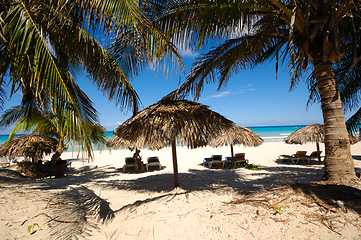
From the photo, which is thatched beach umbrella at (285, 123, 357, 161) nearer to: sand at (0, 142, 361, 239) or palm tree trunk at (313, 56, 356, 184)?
palm tree trunk at (313, 56, 356, 184)

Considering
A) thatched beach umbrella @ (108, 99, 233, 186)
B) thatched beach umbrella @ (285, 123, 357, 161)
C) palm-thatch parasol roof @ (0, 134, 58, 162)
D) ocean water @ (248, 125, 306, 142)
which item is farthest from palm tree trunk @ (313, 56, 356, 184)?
ocean water @ (248, 125, 306, 142)

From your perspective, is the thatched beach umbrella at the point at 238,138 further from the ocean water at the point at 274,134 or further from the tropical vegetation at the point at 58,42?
the ocean water at the point at 274,134

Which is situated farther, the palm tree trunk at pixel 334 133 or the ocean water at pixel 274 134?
the ocean water at pixel 274 134

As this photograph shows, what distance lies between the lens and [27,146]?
24.3ft

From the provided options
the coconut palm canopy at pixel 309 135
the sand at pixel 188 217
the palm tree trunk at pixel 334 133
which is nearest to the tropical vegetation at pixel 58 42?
the sand at pixel 188 217

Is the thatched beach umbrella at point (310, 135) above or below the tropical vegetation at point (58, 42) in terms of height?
below

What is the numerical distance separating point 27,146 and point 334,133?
35.4 ft

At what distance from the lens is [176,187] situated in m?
4.80

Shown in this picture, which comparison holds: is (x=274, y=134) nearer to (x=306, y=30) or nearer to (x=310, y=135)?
(x=310, y=135)

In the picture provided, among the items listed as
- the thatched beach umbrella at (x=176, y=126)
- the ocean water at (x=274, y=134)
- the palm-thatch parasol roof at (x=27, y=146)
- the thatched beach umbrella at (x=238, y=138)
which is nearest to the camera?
the thatched beach umbrella at (x=176, y=126)

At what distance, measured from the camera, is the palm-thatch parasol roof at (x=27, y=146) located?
24.3 feet

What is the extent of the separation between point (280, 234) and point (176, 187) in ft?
9.37

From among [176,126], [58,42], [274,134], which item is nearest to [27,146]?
[58,42]

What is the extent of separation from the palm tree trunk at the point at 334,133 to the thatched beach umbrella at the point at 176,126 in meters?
2.14
